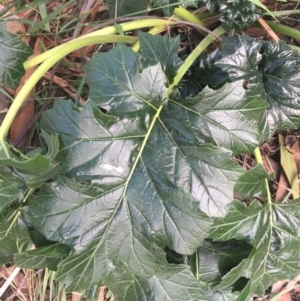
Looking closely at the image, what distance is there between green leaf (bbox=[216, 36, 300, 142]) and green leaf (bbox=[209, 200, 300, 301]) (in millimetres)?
150

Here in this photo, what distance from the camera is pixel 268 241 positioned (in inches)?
37.7

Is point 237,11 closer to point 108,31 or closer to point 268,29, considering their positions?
point 268,29

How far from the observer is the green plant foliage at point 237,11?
99 centimetres

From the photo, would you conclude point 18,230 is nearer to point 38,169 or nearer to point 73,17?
point 38,169

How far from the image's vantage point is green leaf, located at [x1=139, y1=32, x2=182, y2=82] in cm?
90

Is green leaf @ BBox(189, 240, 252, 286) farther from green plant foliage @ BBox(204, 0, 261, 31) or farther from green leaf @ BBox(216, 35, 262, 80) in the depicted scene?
green plant foliage @ BBox(204, 0, 261, 31)

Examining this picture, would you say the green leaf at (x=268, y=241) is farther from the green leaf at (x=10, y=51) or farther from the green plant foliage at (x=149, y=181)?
the green leaf at (x=10, y=51)

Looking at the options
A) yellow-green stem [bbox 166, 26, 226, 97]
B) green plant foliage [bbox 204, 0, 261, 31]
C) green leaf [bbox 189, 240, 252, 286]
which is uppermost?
green plant foliage [bbox 204, 0, 261, 31]

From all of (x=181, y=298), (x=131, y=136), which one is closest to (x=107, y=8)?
(x=131, y=136)

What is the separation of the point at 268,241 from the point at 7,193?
51 cm

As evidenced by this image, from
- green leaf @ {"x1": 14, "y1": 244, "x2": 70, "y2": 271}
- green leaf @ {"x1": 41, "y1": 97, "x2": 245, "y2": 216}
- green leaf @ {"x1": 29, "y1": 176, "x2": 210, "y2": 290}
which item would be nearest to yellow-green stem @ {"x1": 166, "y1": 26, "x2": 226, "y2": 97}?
green leaf @ {"x1": 41, "y1": 97, "x2": 245, "y2": 216}

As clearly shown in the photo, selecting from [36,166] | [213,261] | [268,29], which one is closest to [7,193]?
[36,166]

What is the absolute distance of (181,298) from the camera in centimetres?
94

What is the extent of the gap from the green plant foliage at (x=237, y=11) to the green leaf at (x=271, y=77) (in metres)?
0.04
